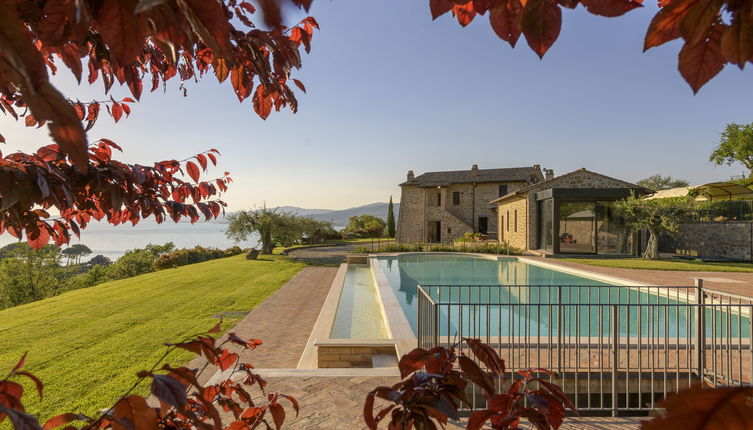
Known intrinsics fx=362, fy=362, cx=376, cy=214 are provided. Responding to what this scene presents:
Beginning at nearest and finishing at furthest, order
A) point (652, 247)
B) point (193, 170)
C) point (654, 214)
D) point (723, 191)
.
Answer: point (193, 170)
point (654, 214)
point (652, 247)
point (723, 191)

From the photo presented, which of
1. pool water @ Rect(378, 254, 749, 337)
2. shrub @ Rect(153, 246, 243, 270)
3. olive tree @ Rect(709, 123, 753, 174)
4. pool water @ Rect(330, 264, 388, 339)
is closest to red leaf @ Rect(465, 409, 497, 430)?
pool water @ Rect(378, 254, 749, 337)

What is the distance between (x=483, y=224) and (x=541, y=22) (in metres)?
31.6

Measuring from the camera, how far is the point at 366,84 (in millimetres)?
10008

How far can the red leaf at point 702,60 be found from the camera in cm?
62

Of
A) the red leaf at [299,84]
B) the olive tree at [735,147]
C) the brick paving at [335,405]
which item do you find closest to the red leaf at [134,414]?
the red leaf at [299,84]

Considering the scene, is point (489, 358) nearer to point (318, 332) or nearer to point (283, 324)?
point (318, 332)

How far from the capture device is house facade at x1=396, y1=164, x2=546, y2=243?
101 feet

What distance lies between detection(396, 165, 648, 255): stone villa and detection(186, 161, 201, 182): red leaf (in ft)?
61.5

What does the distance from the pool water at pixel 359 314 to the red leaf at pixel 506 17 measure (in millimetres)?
6388

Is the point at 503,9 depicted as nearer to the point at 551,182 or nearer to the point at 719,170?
the point at 551,182

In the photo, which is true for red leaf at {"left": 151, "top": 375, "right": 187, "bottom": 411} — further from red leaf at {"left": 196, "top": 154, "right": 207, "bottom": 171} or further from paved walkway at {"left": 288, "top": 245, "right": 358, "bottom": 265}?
paved walkway at {"left": 288, "top": 245, "right": 358, "bottom": 265}

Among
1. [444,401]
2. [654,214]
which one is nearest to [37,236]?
[444,401]

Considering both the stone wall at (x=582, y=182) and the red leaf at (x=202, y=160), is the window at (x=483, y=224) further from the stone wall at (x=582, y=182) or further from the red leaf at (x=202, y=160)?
the red leaf at (x=202, y=160)

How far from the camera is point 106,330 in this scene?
689 centimetres
